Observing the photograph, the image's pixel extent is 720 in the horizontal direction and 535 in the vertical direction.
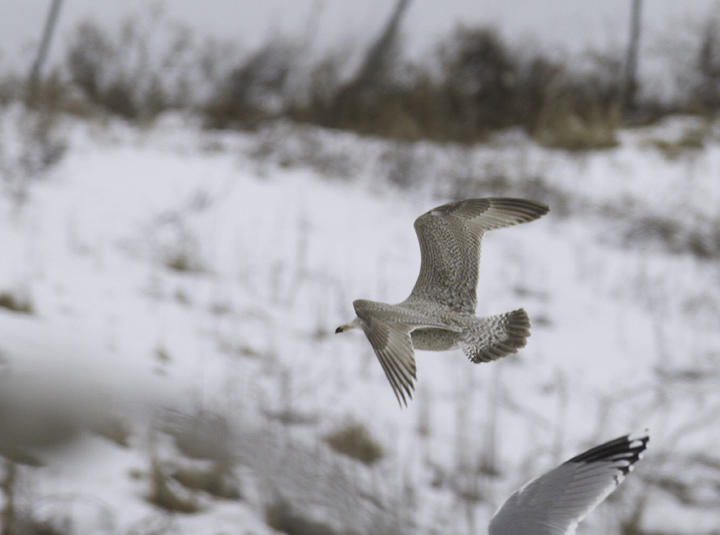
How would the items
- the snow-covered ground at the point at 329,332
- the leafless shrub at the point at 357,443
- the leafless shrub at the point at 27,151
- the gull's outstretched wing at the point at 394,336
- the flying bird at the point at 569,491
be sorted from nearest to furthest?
the gull's outstretched wing at the point at 394,336, the flying bird at the point at 569,491, the snow-covered ground at the point at 329,332, the leafless shrub at the point at 357,443, the leafless shrub at the point at 27,151

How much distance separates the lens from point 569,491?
1.54 feet

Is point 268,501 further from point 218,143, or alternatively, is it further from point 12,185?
point 218,143

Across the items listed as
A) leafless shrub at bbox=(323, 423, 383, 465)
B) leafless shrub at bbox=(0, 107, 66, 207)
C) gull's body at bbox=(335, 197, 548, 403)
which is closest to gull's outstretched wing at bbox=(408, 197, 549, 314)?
gull's body at bbox=(335, 197, 548, 403)

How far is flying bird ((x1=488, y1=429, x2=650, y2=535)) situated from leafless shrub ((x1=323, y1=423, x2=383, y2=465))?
78.6 inches

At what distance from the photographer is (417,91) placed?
2.51ft

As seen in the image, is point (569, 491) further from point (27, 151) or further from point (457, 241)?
point (27, 151)

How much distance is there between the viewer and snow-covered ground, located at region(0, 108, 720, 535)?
93cm

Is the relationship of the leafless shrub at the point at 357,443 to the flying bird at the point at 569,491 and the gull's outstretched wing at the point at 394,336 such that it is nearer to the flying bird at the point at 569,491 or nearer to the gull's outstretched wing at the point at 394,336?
the flying bird at the point at 569,491

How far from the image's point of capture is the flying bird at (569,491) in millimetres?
421

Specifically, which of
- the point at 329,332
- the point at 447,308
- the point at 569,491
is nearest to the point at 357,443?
the point at 329,332

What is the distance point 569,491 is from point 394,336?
0.27 meters

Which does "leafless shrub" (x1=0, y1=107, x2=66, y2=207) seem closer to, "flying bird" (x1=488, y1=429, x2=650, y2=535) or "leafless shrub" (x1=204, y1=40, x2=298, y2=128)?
"leafless shrub" (x1=204, y1=40, x2=298, y2=128)

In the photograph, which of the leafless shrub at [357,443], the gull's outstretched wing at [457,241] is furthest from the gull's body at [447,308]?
the leafless shrub at [357,443]

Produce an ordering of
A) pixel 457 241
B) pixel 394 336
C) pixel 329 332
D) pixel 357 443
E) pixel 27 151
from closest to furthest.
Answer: pixel 394 336 < pixel 457 241 < pixel 357 443 < pixel 329 332 < pixel 27 151
